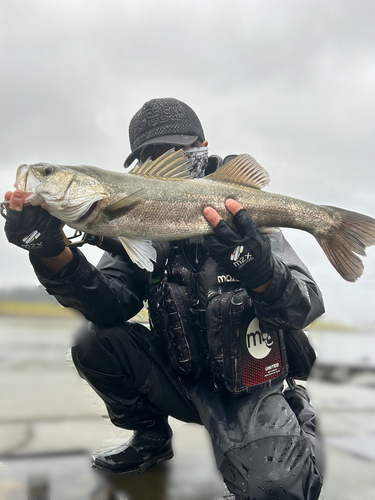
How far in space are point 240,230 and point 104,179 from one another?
901 mm

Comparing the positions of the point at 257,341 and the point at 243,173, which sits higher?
the point at 243,173

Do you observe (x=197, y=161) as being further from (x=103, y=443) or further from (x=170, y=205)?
(x=103, y=443)

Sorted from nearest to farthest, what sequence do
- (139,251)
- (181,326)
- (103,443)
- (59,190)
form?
(59,190) < (139,251) < (181,326) < (103,443)

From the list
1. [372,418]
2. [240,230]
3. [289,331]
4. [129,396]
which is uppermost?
[240,230]

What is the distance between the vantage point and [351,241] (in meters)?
2.67

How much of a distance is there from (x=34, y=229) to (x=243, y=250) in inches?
49.9

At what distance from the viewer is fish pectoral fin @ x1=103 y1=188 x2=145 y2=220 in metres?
2.41

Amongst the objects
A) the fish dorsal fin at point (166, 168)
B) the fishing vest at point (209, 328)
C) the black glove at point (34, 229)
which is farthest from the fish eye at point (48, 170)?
the fishing vest at point (209, 328)

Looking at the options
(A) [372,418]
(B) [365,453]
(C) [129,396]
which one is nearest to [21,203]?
(C) [129,396]

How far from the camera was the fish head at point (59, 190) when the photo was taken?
2373mm

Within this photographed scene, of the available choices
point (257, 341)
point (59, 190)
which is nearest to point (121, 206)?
point (59, 190)

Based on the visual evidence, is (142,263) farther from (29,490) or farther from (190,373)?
(29,490)

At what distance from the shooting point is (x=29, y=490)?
7.82 ft

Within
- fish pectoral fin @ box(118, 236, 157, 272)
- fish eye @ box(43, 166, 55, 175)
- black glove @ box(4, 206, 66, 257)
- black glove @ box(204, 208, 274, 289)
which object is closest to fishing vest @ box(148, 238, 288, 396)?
black glove @ box(204, 208, 274, 289)
